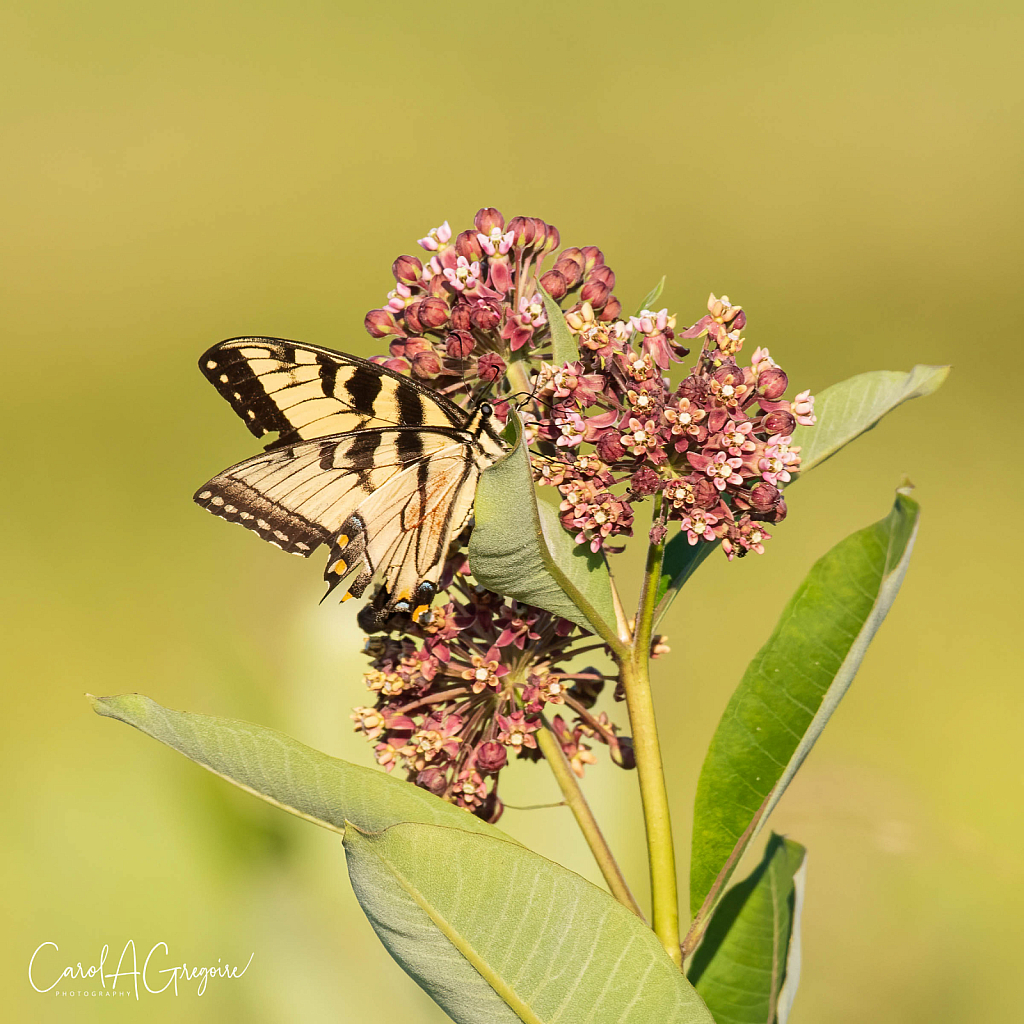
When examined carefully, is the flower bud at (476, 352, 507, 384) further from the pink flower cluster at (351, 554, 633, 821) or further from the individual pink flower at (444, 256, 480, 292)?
the pink flower cluster at (351, 554, 633, 821)

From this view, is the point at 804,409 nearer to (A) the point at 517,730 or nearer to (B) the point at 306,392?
(A) the point at 517,730

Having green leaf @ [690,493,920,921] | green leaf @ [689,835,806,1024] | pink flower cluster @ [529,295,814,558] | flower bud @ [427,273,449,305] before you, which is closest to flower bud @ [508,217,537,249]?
flower bud @ [427,273,449,305]

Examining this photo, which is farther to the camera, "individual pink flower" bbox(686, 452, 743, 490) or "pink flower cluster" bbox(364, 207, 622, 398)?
"pink flower cluster" bbox(364, 207, 622, 398)

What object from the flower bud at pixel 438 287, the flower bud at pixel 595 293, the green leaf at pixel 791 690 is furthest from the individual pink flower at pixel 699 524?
the flower bud at pixel 438 287

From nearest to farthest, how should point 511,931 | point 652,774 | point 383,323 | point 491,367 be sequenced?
point 511,931, point 652,774, point 491,367, point 383,323

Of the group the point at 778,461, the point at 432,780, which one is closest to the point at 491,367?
the point at 778,461

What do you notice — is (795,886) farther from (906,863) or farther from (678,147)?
(678,147)
